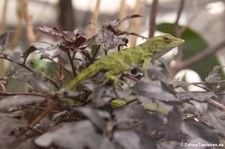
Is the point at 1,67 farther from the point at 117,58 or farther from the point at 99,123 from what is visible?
the point at 99,123

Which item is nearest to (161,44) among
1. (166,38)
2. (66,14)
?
(166,38)

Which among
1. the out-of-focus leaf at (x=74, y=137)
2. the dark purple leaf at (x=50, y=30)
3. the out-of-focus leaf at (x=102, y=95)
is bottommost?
the out-of-focus leaf at (x=74, y=137)

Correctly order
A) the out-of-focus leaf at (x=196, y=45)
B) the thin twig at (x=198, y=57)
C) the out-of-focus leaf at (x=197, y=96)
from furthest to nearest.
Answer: the out-of-focus leaf at (x=196, y=45)
the thin twig at (x=198, y=57)
the out-of-focus leaf at (x=197, y=96)

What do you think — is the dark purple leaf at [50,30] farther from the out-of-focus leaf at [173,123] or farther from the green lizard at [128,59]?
the out-of-focus leaf at [173,123]

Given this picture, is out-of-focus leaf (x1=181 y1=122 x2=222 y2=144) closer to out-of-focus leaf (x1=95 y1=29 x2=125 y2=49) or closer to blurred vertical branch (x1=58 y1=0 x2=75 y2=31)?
out-of-focus leaf (x1=95 y1=29 x2=125 y2=49)

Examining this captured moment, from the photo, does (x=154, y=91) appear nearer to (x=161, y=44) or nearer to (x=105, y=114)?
(x=105, y=114)

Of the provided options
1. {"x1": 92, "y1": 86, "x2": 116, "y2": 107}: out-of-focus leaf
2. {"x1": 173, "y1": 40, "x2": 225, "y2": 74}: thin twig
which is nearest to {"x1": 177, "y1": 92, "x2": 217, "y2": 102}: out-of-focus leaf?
{"x1": 92, "y1": 86, "x2": 116, "y2": 107}: out-of-focus leaf

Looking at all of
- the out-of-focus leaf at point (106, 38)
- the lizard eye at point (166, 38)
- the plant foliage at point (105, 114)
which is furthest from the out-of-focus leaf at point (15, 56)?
the lizard eye at point (166, 38)
